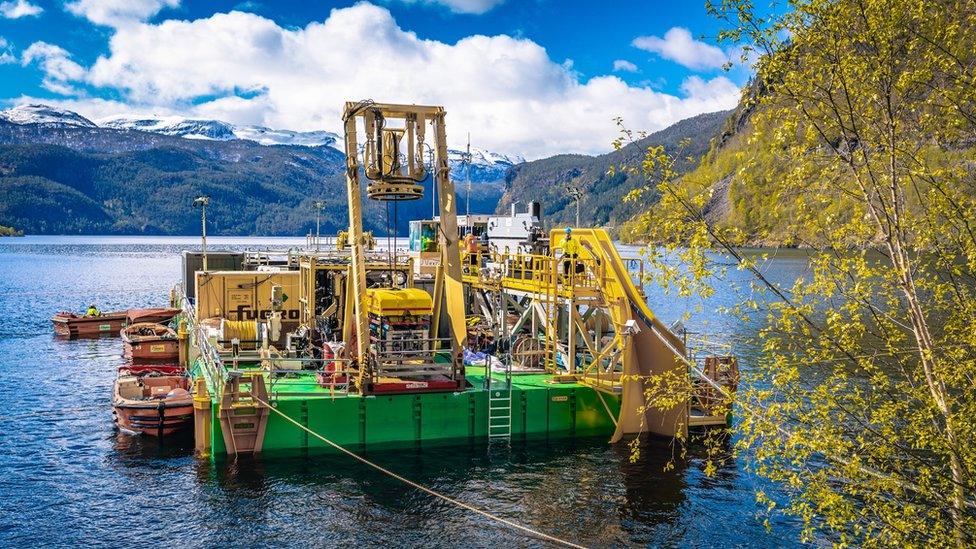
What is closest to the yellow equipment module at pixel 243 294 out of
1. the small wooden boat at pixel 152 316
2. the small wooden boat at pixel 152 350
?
the small wooden boat at pixel 152 350

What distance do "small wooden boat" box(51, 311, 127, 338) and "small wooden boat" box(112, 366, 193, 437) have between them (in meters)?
31.6

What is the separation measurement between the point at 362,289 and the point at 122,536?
1009 cm

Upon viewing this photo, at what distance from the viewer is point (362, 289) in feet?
85.5

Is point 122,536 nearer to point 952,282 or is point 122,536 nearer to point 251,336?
point 251,336

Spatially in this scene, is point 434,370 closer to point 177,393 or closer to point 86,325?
point 177,393

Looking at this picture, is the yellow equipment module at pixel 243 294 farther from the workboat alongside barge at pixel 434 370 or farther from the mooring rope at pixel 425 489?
the mooring rope at pixel 425 489

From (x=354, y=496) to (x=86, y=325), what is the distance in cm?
4562

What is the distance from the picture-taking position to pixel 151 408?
93.4ft

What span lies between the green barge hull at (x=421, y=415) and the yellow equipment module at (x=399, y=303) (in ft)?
9.26

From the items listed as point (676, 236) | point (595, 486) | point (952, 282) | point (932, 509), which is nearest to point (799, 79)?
point (676, 236)

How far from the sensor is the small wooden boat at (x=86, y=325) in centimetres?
5925

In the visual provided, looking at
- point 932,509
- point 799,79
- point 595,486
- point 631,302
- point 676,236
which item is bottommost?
point 595,486

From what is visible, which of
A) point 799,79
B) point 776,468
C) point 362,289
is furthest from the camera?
point 362,289

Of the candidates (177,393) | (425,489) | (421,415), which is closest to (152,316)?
(177,393)
